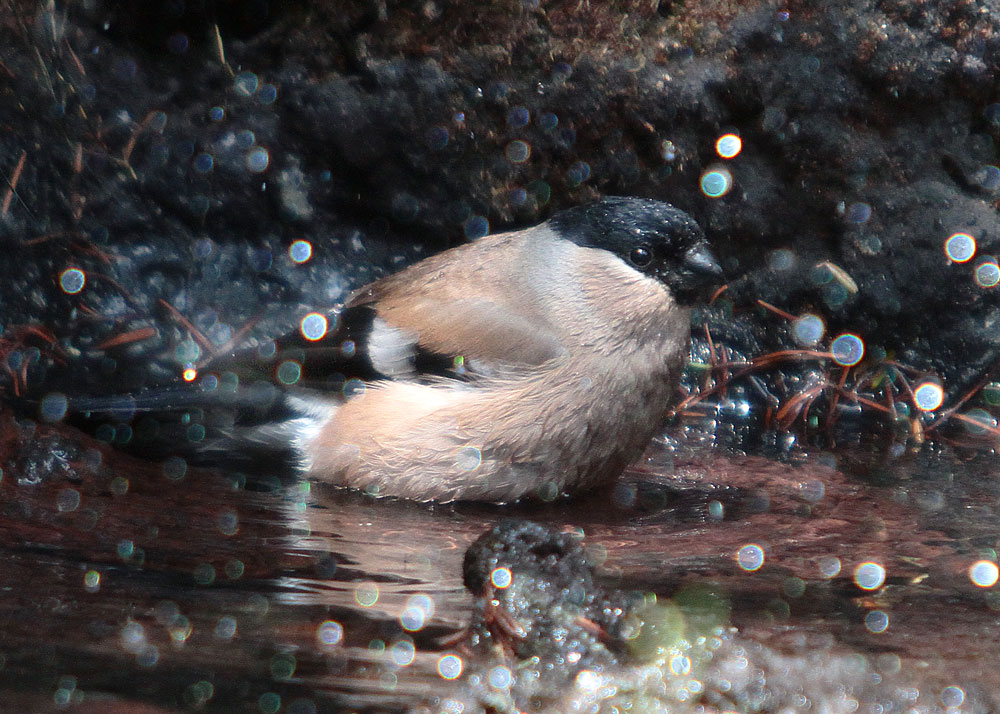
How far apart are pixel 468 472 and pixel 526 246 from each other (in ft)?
3.94

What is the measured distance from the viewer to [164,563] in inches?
106

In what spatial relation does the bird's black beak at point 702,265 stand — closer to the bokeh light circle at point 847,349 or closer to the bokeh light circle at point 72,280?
the bokeh light circle at point 847,349

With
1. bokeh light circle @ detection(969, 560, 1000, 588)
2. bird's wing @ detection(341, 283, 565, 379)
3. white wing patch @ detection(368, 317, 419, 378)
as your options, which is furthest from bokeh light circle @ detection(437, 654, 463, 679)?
white wing patch @ detection(368, 317, 419, 378)

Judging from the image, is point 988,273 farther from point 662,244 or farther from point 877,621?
point 877,621

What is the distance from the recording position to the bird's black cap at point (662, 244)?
4.39 metres

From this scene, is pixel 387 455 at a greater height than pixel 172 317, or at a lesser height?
lesser

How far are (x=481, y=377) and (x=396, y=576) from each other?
1.46m

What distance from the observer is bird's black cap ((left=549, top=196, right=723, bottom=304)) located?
4.39m

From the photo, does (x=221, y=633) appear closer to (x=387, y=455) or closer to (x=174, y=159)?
(x=387, y=455)

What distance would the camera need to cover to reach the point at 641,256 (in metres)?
4.45

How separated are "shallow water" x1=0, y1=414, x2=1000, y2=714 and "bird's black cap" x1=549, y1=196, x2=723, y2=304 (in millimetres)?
780

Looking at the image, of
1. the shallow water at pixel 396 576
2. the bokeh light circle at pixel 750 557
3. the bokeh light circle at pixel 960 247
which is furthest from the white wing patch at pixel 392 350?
the bokeh light circle at pixel 960 247

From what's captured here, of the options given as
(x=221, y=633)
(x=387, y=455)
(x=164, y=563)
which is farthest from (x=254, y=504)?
(x=221, y=633)

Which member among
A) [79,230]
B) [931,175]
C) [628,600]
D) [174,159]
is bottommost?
[628,600]
